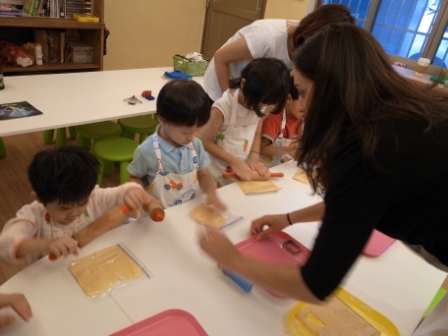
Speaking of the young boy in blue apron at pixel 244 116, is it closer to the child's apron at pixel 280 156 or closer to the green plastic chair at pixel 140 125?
the child's apron at pixel 280 156

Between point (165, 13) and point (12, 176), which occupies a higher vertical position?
point (165, 13)

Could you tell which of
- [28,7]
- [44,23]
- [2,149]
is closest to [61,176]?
[2,149]

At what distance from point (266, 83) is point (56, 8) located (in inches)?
104

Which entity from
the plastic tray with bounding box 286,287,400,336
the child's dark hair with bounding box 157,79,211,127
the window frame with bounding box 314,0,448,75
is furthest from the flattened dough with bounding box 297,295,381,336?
the window frame with bounding box 314,0,448,75

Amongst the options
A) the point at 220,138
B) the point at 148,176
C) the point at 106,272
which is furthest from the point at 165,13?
the point at 106,272

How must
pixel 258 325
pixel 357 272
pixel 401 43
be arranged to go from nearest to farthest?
pixel 258 325 < pixel 357 272 < pixel 401 43

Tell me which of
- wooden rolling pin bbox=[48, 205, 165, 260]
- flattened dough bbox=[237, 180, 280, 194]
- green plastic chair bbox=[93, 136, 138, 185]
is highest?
wooden rolling pin bbox=[48, 205, 165, 260]

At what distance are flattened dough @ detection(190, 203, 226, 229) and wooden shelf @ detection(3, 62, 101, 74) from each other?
2790 mm

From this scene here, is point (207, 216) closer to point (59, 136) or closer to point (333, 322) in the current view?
point (333, 322)

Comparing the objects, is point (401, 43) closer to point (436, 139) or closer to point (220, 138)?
point (220, 138)

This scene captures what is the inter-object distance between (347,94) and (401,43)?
12.9 ft

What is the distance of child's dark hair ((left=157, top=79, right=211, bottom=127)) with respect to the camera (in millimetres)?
1255

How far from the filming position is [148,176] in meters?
1.38

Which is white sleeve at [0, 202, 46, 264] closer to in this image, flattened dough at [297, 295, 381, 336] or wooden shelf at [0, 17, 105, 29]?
flattened dough at [297, 295, 381, 336]
